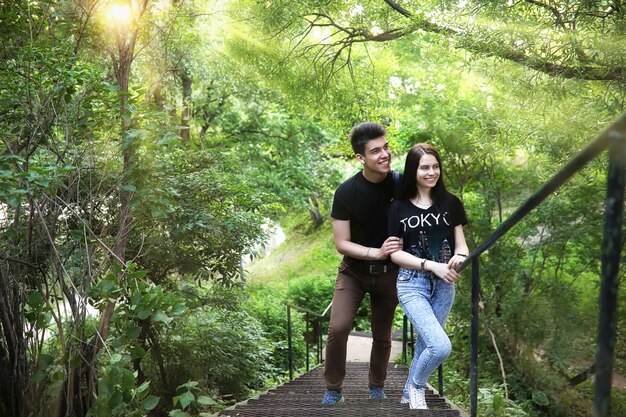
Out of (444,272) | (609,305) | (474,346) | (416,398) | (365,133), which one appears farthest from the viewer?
(365,133)

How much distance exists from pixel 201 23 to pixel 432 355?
958 centimetres

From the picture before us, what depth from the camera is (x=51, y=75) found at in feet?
12.0

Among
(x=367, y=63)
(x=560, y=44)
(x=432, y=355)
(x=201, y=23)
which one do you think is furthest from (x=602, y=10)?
(x=201, y=23)

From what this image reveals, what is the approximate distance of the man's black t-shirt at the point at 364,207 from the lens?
151 inches

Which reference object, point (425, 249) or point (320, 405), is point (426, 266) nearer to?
point (425, 249)

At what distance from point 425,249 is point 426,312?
1.01 feet

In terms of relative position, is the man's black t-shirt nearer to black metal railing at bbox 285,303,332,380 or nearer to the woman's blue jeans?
the woman's blue jeans

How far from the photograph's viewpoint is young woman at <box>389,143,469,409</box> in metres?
3.32

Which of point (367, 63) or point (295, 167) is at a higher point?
point (367, 63)

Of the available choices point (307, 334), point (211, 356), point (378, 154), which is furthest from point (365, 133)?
point (211, 356)

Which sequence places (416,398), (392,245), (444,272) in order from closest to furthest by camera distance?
(444,272) < (392,245) < (416,398)

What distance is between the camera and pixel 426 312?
3.33m

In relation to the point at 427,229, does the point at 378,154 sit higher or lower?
higher

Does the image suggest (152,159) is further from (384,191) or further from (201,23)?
(201,23)
